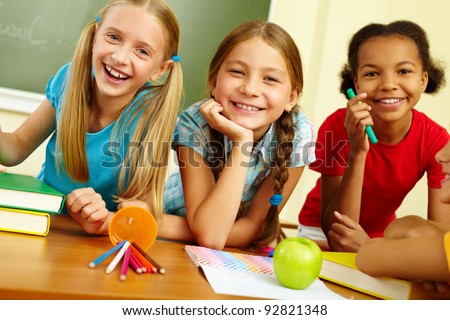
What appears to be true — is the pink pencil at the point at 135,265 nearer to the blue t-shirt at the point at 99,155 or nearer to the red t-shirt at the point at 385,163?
the blue t-shirt at the point at 99,155

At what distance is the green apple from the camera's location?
70 cm

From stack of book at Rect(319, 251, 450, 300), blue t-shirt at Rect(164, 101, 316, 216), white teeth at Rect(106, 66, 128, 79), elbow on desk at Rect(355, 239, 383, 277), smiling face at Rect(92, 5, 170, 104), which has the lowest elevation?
stack of book at Rect(319, 251, 450, 300)

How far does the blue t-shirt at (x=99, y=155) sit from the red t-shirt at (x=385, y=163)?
22.8 inches

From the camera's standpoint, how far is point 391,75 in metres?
1.42

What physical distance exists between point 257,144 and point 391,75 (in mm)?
476

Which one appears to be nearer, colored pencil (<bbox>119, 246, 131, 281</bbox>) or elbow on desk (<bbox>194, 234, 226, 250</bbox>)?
colored pencil (<bbox>119, 246, 131, 281</bbox>)

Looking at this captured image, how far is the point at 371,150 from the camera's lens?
1.56 meters

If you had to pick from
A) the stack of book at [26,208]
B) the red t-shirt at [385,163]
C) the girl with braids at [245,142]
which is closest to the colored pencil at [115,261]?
the stack of book at [26,208]

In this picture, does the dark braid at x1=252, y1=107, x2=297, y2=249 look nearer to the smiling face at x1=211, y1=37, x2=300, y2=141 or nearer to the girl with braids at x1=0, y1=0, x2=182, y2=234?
the smiling face at x1=211, y1=37, x2=300, y2=141

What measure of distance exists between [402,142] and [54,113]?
1.00 meters

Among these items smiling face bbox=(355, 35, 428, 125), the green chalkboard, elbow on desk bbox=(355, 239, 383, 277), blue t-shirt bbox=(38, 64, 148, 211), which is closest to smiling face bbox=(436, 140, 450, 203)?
elbow on desk bbox=(355, 239, 383, 277)

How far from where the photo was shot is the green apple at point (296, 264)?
70cm

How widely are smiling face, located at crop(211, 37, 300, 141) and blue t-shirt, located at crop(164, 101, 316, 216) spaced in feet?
0.23
